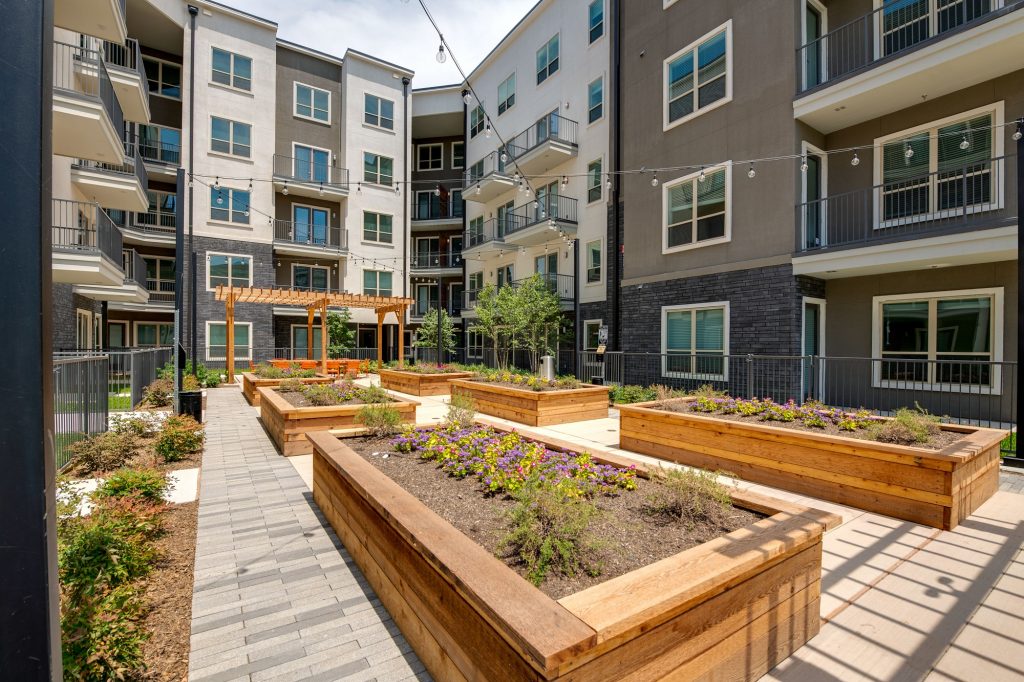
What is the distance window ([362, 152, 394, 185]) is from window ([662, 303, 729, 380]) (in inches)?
800

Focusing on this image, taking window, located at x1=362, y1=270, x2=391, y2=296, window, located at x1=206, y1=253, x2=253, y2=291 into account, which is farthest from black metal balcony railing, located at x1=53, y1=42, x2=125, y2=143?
window, located at x1=362, y1=270, x2=391, y2=296

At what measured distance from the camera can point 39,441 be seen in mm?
1195

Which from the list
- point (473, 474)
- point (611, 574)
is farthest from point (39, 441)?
point (473, 474)

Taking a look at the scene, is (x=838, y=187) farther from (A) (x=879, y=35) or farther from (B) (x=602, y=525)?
(B) (x=602, y=525)

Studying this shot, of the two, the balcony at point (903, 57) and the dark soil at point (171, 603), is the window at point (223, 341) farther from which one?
the balcony at point (903, 57)

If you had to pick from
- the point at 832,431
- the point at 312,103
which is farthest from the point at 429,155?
the point at 832,431

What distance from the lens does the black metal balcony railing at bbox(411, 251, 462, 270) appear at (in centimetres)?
2925

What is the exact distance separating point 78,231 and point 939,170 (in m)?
20.3

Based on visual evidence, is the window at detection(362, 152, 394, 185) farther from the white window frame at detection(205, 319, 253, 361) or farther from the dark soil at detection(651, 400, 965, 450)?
the dark soil at detection(651, 400, 965, 450)

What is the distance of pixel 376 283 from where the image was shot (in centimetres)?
2761

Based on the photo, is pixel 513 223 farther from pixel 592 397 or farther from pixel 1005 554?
pixel 1005 554

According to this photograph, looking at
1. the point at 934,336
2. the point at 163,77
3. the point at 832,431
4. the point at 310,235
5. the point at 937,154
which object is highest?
the point at 163,77

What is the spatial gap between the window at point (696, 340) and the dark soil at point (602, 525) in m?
8.86

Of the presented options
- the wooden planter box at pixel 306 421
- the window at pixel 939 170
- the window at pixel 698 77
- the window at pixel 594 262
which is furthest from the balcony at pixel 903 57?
the wooden planter box at pixel 306 421
